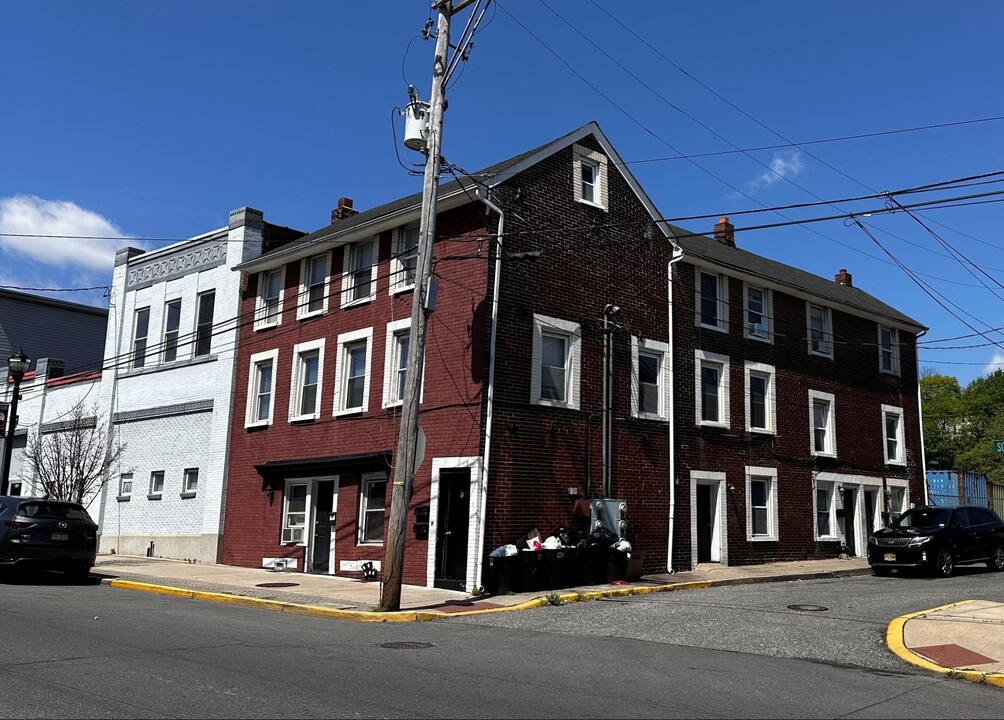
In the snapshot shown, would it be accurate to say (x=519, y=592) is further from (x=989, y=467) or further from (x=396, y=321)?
(x=989, y=467)

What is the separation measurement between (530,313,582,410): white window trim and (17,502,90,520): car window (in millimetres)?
9139

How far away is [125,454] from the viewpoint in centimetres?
2767

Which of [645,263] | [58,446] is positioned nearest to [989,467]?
[645,263]

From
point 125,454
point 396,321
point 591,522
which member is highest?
point 396,321

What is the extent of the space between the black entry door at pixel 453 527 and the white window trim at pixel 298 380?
5.18 metres

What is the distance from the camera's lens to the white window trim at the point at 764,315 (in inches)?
967

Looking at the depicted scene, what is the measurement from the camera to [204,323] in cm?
2639

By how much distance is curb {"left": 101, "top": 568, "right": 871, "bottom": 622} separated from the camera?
13.9 m

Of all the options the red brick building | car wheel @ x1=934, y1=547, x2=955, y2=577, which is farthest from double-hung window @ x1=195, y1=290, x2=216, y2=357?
car wheel @ x1=934, y1=547, x2=955, y2=577

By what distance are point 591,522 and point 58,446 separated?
55.9ft

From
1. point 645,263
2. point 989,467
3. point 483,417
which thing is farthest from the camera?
point 989,467

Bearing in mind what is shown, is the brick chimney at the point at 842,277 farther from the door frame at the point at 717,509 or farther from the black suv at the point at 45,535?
the black suv at the point at 45,535

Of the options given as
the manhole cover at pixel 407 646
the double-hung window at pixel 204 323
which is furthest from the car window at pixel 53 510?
the manhole cover at pixel 407 646

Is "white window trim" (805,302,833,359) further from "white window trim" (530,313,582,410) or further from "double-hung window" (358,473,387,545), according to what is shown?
"double-hung window" (358,473,387,545)
